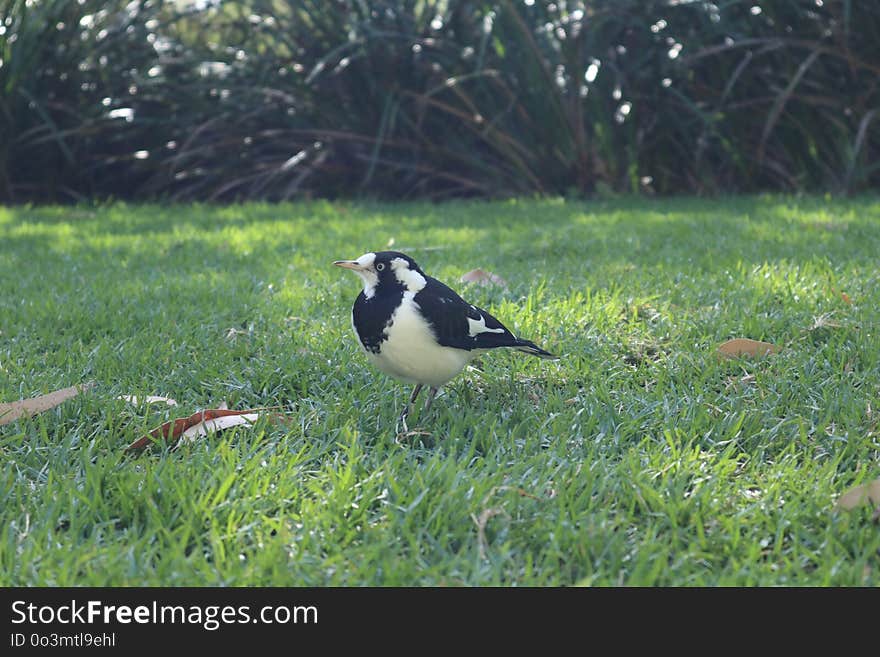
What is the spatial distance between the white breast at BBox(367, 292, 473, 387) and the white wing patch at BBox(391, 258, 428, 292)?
0.05 m

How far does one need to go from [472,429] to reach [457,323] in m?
0.27

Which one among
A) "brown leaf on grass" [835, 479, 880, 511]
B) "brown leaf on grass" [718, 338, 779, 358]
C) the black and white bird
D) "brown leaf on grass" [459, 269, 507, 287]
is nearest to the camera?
"brown leaf on grass" [835, 479, 880, 511]

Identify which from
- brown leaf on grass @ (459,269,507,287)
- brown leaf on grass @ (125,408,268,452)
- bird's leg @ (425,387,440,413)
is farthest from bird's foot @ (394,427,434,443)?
brown leaf on grass @ (459,269,507,287)

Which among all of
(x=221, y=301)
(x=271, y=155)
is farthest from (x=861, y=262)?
(x=271, y=155)

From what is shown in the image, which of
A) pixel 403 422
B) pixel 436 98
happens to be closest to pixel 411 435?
pixel 403 422

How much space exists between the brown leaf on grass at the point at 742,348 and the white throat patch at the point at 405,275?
988mm

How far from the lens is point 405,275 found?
253cm

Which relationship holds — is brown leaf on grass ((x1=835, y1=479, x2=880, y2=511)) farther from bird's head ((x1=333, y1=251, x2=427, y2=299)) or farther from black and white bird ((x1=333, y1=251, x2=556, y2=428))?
bird's head ((x1=333, y1=251, x2=427, y2=299))

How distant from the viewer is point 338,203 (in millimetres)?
6996

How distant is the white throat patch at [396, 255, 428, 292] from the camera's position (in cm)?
251

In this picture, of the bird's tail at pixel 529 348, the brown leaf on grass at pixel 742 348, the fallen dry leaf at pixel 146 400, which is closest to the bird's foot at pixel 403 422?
the bird's tail at pixel 529 348

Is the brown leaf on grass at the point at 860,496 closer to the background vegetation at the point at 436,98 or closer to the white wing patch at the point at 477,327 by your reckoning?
the white wing patch at the point at 477,327

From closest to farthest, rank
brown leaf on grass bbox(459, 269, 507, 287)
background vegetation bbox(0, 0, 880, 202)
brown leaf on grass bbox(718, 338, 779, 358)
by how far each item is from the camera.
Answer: brown leaf on grass bbox(718, 338, 779, 358)
brown leaf on grass bbox(459, 269, 507, 287)
background vegetation bbox(0, 0, 880, 202)

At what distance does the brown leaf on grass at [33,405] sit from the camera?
242cm
